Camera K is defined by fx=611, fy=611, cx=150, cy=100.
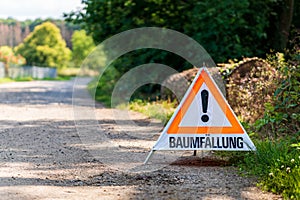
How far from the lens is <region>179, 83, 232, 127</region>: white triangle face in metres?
7.25

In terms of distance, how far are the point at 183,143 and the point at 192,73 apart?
800cm

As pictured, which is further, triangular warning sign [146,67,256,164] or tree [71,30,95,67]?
tree [71,30,95,67]

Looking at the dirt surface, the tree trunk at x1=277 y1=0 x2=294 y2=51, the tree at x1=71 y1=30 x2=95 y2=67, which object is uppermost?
the tree at x1=71 y1=30 x2=95 y2=67

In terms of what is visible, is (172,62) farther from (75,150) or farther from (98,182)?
(98,182)

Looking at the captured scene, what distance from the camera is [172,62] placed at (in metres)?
20.2

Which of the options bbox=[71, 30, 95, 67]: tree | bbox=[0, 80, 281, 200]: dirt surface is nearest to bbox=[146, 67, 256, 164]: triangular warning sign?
bbox=[0, 80, 281, 200]: dirt surface

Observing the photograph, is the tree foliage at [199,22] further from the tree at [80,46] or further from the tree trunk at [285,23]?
Result: the tree at [80,46]

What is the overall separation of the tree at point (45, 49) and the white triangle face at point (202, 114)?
7256 cm

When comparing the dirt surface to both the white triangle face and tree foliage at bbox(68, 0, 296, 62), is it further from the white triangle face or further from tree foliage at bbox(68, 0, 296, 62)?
tree foliage at bbox(68, 0, 296, 62)

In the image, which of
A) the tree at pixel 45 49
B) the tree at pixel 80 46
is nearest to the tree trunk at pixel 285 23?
the tree at pixel 45 49

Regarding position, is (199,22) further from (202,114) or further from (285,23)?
(202,114)

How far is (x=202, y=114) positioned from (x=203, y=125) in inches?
5.3

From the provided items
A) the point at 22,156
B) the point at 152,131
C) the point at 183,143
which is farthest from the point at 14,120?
the point at 183,143

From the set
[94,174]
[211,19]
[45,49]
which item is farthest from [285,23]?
[45,49]
